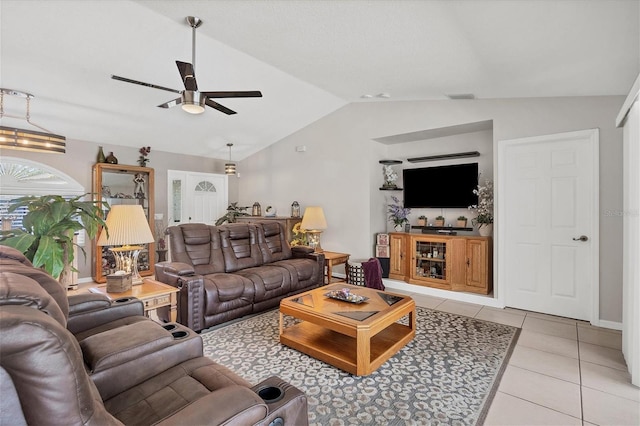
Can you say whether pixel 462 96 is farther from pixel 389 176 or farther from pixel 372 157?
pixel 389 176

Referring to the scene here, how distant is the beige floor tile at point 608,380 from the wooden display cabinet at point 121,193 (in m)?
6.06

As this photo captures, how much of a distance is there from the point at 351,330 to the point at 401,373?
21.3 inches

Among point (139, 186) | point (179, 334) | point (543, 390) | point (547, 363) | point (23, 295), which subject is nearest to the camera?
point (23, 295)

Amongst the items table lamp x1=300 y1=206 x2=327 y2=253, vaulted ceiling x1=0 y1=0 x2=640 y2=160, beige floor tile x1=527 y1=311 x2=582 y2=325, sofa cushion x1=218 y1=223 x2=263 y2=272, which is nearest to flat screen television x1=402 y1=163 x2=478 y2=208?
vaulted ceiling x1=0 y1=0 x2=640 y2=160

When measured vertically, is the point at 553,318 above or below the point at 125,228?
below

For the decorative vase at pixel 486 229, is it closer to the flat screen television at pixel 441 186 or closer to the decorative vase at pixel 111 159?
the flat screen television at pixel 441 186

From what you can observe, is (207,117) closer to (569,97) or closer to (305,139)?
(305,139)

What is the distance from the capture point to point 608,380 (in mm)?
2324

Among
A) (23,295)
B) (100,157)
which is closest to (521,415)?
(23,295)

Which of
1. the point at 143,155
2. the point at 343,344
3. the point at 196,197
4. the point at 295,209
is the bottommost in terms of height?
the point at 343,344

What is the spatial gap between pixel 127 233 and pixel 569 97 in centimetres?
472

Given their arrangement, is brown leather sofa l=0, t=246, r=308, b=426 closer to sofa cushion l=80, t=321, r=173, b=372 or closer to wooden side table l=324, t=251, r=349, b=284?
sofa cushion l=80, t=321, r=173, b=372

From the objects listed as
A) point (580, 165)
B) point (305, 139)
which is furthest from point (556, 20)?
point (305, 139)

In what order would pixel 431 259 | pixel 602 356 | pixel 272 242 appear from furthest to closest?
pixel 431 259
pixel 272 242
pixel 602 356
